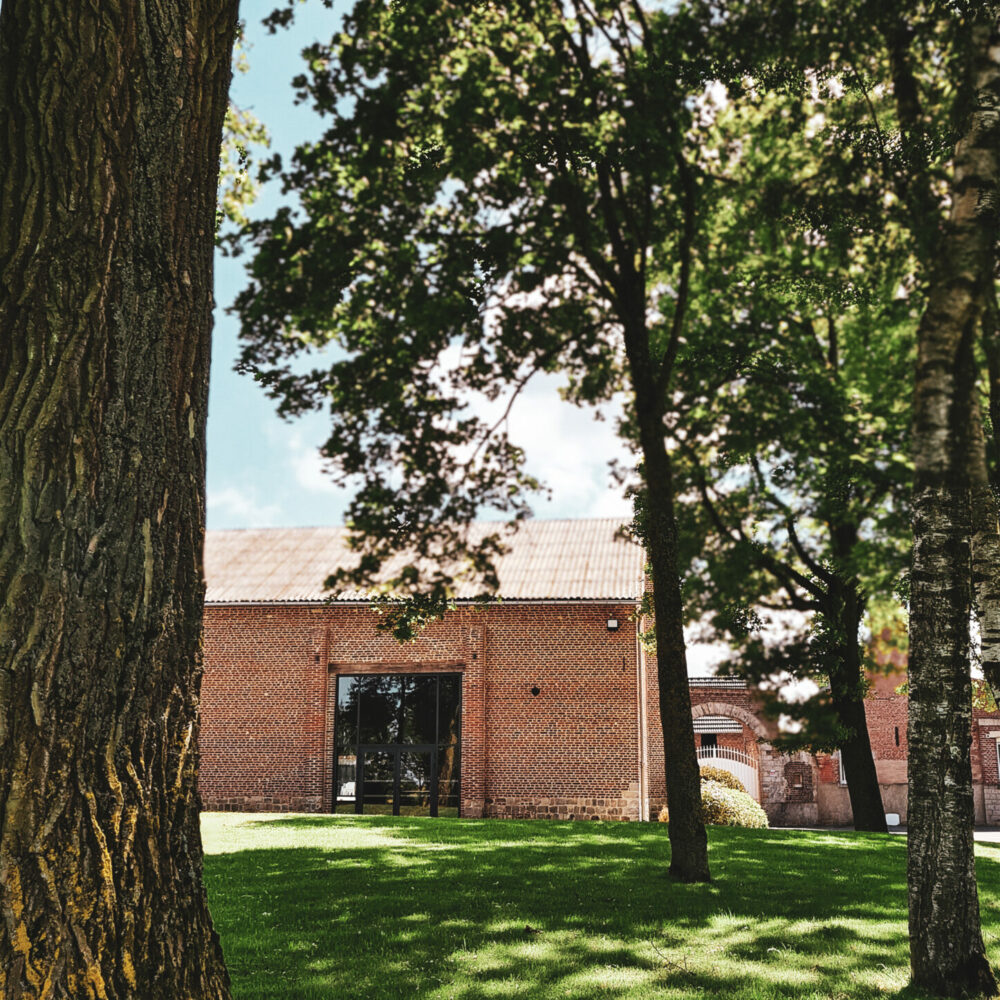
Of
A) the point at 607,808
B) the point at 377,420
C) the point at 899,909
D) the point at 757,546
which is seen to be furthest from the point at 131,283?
the point at 607,808

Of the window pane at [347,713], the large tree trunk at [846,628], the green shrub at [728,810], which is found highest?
the large tree trunk at [846,628]

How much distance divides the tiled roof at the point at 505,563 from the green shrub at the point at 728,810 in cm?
498

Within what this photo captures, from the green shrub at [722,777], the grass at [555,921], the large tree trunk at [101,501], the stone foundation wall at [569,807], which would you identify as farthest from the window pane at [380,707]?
the large tree trunk at [101,501]

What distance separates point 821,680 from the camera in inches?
92.7

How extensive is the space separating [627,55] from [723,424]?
21.0 feet

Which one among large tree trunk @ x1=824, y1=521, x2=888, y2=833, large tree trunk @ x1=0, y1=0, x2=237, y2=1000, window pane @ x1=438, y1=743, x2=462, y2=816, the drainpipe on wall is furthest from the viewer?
window pane @ x1=438, y1=743, x2=462, y2=816

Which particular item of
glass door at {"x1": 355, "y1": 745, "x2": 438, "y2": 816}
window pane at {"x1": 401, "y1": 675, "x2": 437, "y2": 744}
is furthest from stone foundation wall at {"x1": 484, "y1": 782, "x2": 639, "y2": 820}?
window pane at {"x1": 401, "y1": 675, "x2": 437, "y2": 744}

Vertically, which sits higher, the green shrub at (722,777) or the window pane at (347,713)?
the window pane at (347,713)

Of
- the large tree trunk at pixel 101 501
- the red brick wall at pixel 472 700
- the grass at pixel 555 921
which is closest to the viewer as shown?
the large tree trunk at pixel 101 501

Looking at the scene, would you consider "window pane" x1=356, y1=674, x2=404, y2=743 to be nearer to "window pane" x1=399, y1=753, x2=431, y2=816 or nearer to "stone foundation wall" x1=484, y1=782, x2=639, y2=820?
"window pane" x1=399, y1=753, x2=431, y2=816

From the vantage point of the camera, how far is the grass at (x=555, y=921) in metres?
5.18

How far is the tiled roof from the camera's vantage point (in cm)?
2202

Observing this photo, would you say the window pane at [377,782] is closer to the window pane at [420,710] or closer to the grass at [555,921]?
the window pane at [420,710]

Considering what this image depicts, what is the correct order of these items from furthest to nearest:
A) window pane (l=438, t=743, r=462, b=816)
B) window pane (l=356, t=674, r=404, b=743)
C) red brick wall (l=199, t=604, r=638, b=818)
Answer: window pane (l=356, t=674, r=404, b=743)
window pane (l=438, t=743, r=462, b=816)
red brick wall (l=199, t=604, r=638, b=818)
